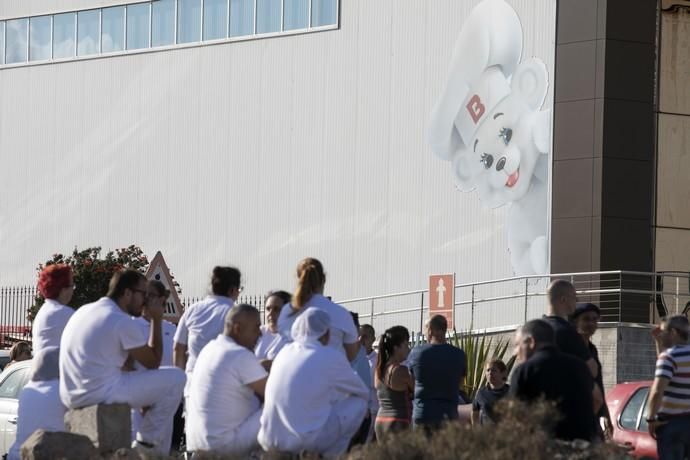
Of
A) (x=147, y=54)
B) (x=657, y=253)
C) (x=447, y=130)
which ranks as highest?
(x=147, y=54)

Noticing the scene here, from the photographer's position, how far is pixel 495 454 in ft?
28.8

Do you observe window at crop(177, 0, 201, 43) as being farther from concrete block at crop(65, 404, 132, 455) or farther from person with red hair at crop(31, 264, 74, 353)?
concrete block at crop(65, 404, 132, 455)

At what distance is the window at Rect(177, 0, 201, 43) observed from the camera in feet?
143

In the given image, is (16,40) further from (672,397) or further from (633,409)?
(672,397)

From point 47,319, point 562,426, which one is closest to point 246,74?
point 47,319

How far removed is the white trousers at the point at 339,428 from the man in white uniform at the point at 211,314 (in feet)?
7.49

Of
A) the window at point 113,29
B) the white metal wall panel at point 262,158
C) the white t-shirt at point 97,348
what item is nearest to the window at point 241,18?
the white metal wall panel at point 262,158

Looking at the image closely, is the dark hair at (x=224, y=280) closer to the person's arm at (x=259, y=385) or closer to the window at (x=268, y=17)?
the person's arm at (x=259, y=385)

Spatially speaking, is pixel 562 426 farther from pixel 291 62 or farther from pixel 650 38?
pixel 291 62

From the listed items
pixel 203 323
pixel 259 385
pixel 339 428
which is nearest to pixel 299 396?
pixel 339 428

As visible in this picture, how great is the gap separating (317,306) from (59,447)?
6.94 ft

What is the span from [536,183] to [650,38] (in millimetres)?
3732

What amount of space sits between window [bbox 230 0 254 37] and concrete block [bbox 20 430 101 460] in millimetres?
31091

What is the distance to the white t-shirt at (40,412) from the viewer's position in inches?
508
